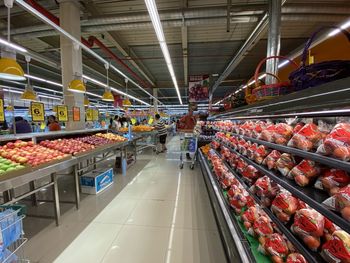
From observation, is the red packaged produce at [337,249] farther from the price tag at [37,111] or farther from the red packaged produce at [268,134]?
the price tag at [37,111]

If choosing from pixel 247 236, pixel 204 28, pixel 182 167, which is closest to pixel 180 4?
pixel 204 28

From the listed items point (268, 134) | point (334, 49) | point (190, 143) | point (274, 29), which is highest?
point (334, 49)

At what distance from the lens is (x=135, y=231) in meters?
2.77

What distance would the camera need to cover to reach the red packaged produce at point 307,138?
3.94ft

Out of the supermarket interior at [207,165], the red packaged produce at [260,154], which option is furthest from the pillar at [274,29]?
the red packaged produce at [260,154]

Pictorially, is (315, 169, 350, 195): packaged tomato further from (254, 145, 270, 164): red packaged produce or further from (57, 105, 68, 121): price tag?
(57, 105, 68, 121): price tag

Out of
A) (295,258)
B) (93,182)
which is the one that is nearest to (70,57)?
(93,182)

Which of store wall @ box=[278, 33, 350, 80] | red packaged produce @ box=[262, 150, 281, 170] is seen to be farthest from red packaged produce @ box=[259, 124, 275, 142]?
store wall @ box=[278, 33, 350, 80]

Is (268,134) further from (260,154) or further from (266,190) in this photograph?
(266,190)

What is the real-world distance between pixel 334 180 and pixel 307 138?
28 cm

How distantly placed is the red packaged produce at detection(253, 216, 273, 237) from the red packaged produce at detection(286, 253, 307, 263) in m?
0.32

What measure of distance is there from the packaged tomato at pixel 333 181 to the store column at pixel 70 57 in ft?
18.0

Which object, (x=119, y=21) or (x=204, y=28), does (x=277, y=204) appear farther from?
(x=204, y=28)

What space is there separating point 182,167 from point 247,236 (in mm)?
4658
